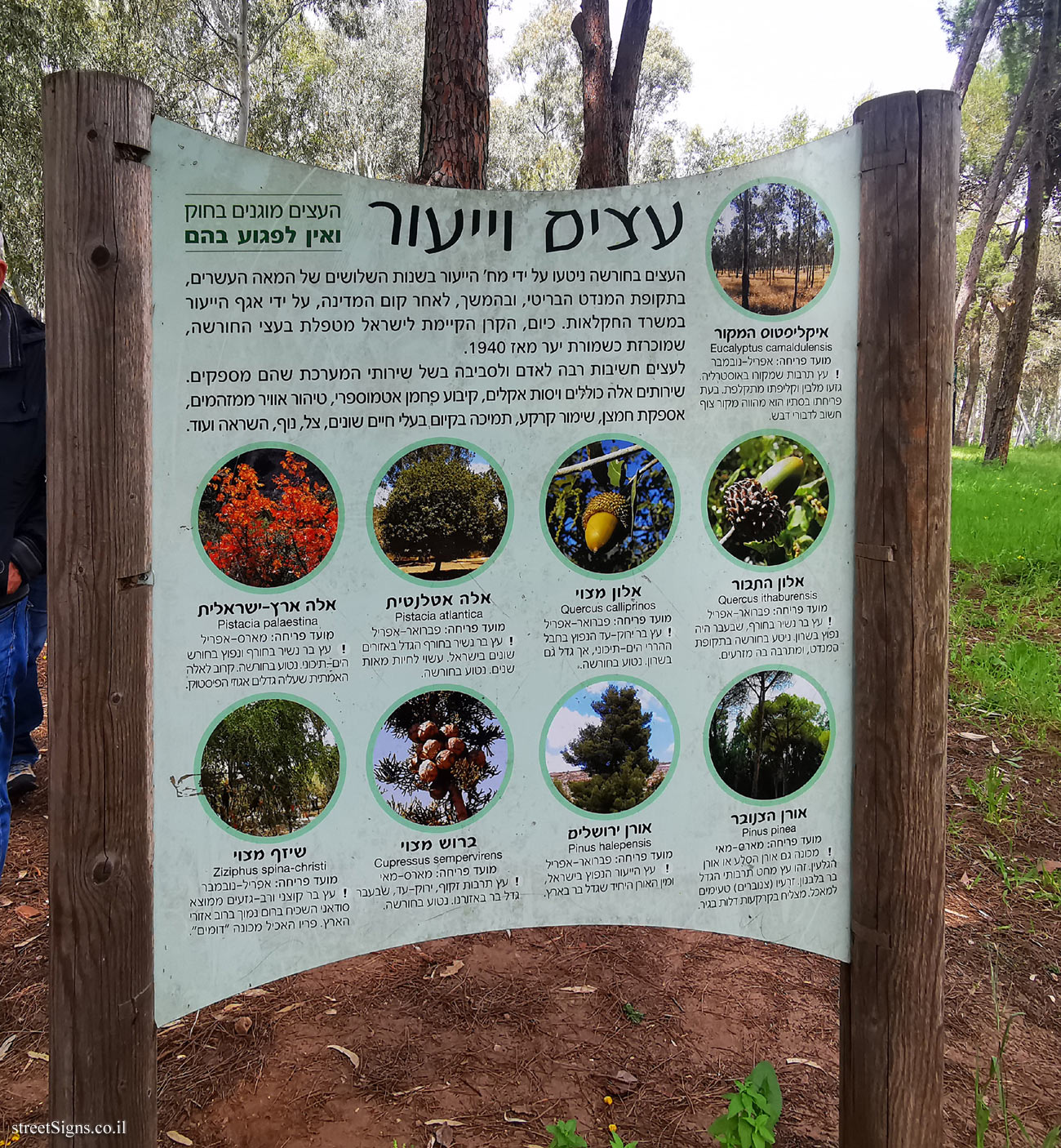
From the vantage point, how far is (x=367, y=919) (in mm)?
1684

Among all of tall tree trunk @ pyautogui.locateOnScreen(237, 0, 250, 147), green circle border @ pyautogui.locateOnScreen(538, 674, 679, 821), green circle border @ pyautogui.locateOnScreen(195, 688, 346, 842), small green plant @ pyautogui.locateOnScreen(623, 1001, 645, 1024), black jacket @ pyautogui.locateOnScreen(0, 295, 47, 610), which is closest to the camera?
green circle border @ pyautogui.locateOnScreen(195, 688, 346, 842)

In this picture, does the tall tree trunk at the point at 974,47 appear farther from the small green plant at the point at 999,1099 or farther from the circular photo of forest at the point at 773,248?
the small green plant at the point at 999,1099

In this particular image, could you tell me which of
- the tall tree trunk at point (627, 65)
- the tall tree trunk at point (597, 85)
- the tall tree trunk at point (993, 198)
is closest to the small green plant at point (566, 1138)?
the tall tree trunk at point (597, 85)

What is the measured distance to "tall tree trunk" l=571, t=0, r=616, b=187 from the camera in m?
6.20

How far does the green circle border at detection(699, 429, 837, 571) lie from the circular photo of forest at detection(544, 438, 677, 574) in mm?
71

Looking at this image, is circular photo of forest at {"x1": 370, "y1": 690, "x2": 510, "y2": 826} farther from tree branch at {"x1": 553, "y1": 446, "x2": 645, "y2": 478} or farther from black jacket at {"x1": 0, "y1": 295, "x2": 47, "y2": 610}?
black jacket at {"x1": 0, "y1": 295, "x2": 47, "y2": 610}

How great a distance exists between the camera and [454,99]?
429 cm

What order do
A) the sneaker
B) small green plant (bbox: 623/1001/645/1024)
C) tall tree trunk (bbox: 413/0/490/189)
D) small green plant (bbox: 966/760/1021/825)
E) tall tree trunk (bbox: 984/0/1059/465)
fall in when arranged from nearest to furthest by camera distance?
1. small green plant (bbox: 623/1001/645/1024)
2. small green plant (bbox: 966/760/1021/825)
3. the sneaker
4. tall tree trunk (bbox: 413/0/490/189)
5. tall tree trunk (bbox: 984/0/1059/465)

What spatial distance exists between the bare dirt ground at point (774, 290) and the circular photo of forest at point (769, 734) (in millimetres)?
750

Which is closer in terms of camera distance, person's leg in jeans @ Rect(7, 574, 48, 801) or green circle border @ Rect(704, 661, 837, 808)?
green circle border @ Rect(704, 661, 837, 808)

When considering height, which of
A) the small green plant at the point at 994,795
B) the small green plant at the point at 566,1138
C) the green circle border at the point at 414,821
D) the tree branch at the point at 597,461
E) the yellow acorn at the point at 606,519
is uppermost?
the tree branch at the point at 597,461

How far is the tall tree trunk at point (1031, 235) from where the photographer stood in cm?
1158

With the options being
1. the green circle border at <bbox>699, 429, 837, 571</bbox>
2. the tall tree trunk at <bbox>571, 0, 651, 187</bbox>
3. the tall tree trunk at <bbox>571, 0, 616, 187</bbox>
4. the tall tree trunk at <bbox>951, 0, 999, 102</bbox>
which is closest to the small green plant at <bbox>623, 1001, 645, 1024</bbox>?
the green circle border at <bbox>699, 429, 837, 571</bbox>

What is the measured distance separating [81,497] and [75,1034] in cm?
100
